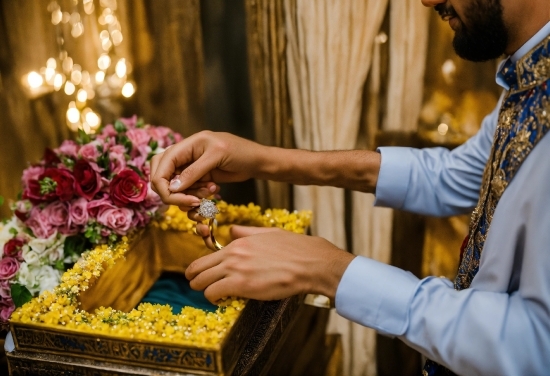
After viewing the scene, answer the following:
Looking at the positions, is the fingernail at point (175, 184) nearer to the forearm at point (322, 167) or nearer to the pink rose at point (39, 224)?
the forearm at point (322, 167)

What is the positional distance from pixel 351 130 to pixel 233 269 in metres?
0.80

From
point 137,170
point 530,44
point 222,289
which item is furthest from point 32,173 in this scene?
point 530,44

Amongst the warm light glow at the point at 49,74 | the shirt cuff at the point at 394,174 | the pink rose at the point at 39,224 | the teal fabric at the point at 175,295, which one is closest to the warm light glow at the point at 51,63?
the warm light glow at the point at 49,74

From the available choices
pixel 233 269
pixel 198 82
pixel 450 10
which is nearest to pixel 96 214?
pixel 233 269

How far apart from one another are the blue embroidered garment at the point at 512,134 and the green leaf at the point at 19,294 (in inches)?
36.0

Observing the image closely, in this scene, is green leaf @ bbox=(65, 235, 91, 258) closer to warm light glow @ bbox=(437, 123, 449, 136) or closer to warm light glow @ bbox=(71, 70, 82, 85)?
warm light glow @ bbox=(71, 70, 82, 85)

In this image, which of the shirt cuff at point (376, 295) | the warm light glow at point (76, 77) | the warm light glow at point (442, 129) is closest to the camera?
the shirt cuff at point (376, 295)

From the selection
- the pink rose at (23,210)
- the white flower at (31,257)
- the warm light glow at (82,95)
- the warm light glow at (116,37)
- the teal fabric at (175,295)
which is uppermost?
the warm light glow at (116,37)

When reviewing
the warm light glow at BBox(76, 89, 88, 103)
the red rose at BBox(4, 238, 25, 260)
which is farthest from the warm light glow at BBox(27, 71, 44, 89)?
the red rose at BBox(4, 238, 25, 260)

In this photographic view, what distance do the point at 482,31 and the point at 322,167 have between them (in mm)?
489

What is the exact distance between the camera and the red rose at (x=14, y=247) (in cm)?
137

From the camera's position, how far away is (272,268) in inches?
39.7

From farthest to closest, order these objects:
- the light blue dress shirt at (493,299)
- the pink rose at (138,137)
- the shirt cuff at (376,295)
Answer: the pink rose at (138,137) < the shirt cuff at (376,295) < the light blue dress shirt at (493,299)

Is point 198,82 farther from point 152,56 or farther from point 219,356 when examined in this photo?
point 219,356
